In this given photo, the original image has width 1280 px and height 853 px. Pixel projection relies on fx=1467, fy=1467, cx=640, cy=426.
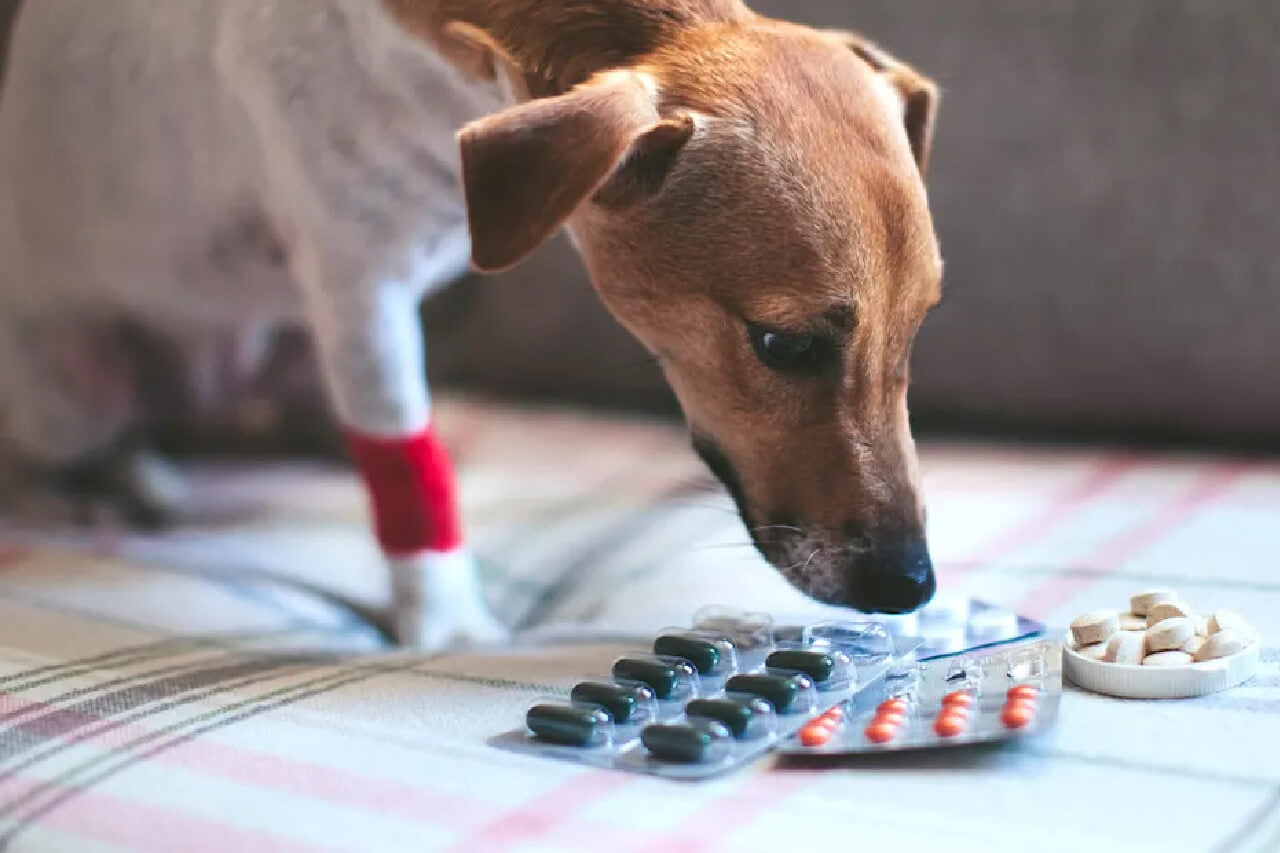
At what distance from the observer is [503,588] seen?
1677mm

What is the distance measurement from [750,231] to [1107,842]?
573 millimetres

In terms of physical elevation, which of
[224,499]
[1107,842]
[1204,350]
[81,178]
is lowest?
[224,499]

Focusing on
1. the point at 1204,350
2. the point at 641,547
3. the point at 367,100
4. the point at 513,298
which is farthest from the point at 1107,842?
the point at 513,298

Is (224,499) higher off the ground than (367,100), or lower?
lower

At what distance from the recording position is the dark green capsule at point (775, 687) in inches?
41.6

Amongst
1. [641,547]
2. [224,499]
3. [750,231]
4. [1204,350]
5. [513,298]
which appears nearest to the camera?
[750,231]

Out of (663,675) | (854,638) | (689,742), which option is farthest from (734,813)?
(854,638)

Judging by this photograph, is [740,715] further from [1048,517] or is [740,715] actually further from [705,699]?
[1048,517]

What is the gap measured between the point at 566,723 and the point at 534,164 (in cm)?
43

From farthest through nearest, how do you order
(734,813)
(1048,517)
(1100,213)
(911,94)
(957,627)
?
(1100,213) → (1048,517) → (911,94) → (957,627) → (734,813)

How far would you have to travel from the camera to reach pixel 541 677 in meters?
1.21

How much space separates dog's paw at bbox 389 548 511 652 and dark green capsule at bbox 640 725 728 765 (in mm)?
501

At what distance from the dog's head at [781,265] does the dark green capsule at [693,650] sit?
0.47 feet

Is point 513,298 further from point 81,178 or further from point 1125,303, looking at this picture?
point 1125,303
